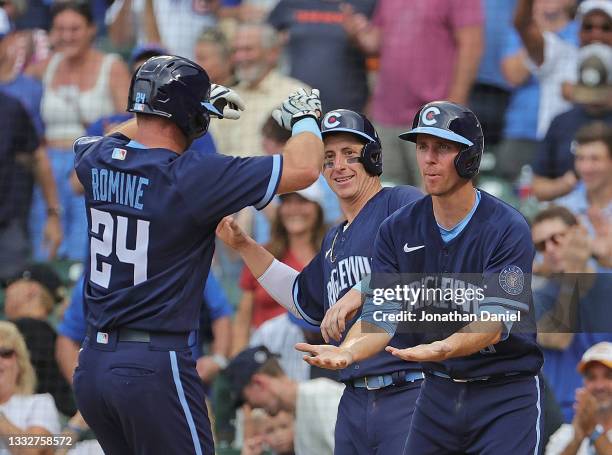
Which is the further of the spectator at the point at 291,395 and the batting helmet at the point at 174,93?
the spectator at the point at 291,395

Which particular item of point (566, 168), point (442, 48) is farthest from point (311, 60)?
point (566, 168)

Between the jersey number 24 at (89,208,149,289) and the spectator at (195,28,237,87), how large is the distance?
402 cm

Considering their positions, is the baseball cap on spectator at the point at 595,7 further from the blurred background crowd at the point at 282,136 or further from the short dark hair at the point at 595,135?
the short dark hair at the point at 595,135

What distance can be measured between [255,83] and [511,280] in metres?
4.44

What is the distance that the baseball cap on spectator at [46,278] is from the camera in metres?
7.94

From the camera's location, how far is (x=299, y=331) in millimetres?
7328

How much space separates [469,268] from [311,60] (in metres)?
4.31

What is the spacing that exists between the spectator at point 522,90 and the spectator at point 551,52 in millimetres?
50

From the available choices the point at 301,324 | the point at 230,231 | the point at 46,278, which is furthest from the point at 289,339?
the point at 230,231

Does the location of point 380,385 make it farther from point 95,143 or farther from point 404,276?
point 95,143

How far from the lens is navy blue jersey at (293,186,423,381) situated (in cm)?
513

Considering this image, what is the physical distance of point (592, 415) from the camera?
643 centimetres

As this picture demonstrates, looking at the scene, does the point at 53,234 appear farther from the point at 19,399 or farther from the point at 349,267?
the point at 349,267

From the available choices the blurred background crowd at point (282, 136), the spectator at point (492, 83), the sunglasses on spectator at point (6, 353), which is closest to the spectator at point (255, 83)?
the blurred background crowd at point (282, 136)
